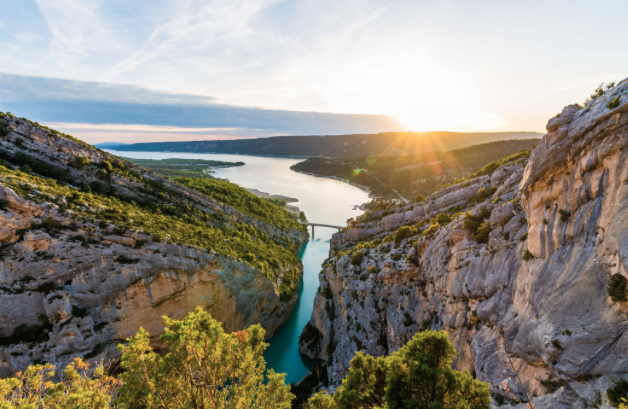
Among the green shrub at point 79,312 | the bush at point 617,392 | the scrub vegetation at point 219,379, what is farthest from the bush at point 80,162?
the bush at point 617,392

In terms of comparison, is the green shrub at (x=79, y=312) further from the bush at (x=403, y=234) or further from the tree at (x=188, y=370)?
the bush at (x=403, y=234)

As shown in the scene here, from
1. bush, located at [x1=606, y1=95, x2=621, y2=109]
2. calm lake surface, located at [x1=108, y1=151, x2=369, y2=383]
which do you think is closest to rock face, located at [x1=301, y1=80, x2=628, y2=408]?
bush, located at [x1=606, y1=95, x2=621, y2=109]

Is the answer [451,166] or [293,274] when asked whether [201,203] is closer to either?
[293,274]

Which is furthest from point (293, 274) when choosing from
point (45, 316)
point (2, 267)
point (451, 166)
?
point (451, 166)

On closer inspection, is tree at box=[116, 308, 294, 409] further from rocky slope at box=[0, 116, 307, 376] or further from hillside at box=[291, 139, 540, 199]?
hillside at box=[291, 139, 540, 199]

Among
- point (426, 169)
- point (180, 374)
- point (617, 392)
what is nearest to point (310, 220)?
point (426, 169)

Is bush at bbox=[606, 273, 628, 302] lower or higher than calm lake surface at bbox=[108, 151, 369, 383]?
higher

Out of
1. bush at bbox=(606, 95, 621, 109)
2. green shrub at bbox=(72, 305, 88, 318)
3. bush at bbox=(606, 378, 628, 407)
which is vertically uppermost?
bush at bbox=(606, 95, 621, 109)
